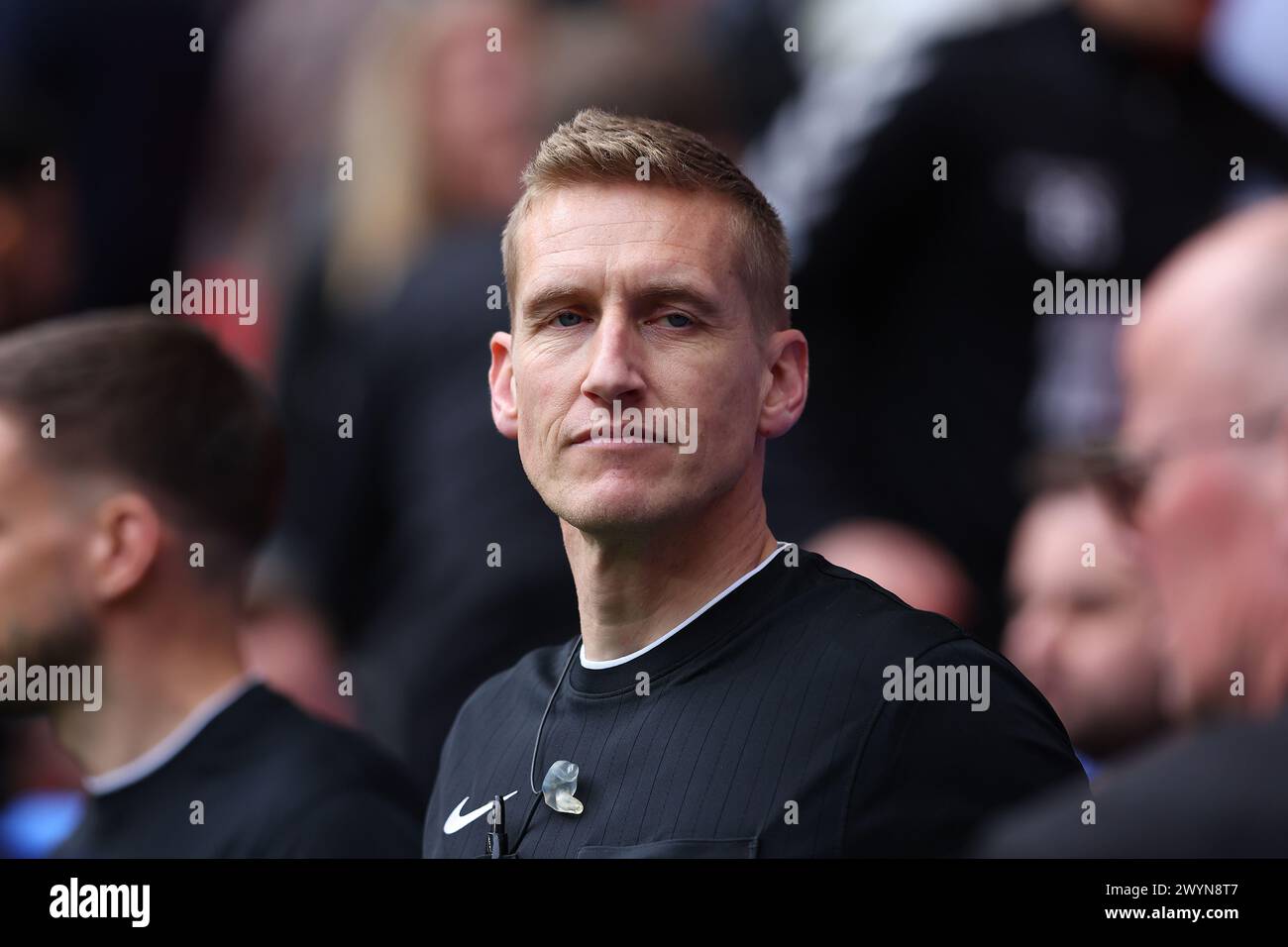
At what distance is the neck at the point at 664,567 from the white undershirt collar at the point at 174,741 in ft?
2.84

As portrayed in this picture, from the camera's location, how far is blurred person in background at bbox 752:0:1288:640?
4141 millimetres

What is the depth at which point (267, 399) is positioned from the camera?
133 inches

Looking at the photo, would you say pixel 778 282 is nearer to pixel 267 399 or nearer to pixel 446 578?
pixel 267 399

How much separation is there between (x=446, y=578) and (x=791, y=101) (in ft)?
5.51

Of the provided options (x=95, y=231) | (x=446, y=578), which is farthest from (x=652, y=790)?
(x=95, y=231)

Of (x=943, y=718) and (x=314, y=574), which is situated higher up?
(x=314, y=574)
